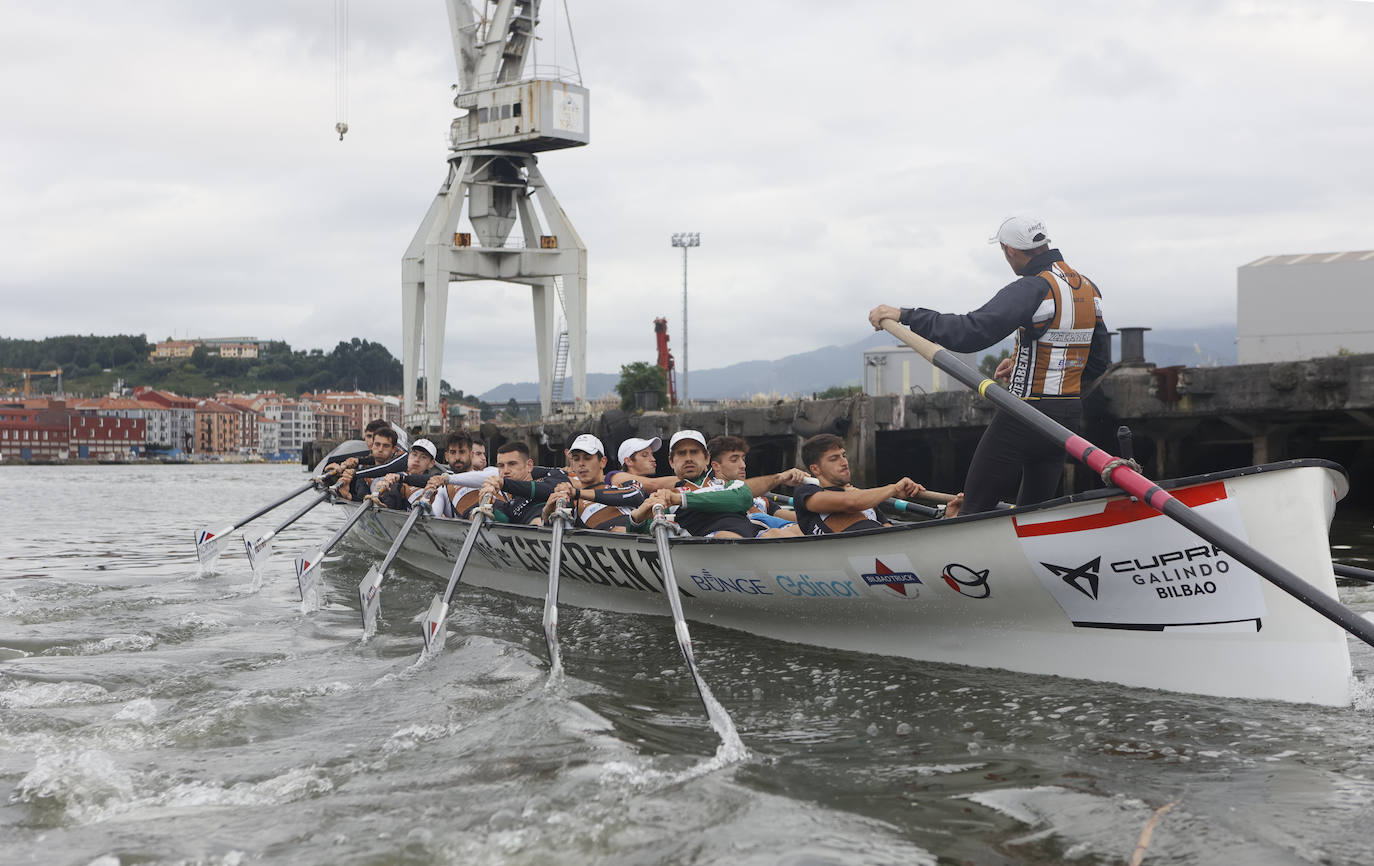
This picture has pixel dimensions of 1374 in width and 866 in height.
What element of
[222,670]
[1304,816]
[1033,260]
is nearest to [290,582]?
[222,670]

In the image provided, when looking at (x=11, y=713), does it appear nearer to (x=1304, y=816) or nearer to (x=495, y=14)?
(x=1304, y=816)

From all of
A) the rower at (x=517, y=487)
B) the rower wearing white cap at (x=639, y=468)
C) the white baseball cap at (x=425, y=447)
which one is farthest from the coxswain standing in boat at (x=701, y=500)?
the white baseball cap at (x=425, y=447)

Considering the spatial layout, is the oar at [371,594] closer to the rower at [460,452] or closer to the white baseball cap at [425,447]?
the rower at [460,452]

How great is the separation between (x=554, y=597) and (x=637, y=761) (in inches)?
109

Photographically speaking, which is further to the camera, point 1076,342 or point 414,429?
point 414,429

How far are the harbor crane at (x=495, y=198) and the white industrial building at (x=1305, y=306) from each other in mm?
20471

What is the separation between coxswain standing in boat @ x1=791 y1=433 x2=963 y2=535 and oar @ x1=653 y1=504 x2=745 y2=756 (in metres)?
0.90

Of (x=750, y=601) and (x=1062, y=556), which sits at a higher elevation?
(x=1062, y=556)

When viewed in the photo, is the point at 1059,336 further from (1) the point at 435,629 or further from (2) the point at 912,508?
(1) the point at 435,629

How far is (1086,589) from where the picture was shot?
5730 millimetres

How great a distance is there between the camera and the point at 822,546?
659cm

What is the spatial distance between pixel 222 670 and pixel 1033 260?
18.3ft

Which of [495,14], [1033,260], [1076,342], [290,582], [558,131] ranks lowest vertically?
[290,582]

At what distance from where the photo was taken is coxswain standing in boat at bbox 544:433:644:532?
894 centimetres
